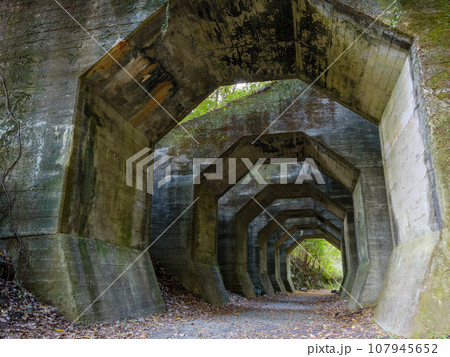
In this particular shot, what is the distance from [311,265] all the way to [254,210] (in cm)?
2145

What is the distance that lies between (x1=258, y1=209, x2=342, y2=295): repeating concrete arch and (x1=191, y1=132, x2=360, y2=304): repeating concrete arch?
6.93 meters

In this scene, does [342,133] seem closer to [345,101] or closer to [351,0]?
[345,101]

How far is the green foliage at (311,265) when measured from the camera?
34.8 m

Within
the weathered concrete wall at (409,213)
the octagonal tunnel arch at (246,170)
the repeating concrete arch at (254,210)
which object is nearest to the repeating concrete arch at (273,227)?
the repeating concrete arch at (254,210)

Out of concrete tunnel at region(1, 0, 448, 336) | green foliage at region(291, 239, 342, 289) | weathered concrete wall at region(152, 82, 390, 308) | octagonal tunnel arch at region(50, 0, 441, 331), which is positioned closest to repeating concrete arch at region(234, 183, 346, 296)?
concrete tunnel at region(1, 0, 448, 336)

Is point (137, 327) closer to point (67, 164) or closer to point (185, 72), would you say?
point (67, 164)

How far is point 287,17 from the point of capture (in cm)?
735

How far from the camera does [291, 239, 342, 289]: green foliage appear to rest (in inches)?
1369

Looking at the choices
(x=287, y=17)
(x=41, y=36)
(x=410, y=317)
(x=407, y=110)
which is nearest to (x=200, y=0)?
(x=287, y=17)

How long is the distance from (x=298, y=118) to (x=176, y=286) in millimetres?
6445

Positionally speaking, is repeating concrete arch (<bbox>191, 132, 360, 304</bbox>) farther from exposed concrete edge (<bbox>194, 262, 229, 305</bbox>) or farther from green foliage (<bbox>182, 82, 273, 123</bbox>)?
green foliage (<bbox>182, 82, 273, 123</bbox>)

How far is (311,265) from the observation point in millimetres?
36375

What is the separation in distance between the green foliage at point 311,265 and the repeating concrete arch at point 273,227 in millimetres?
12706

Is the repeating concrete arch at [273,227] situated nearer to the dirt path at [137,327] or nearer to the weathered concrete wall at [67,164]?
the dirt path at [137,327]
